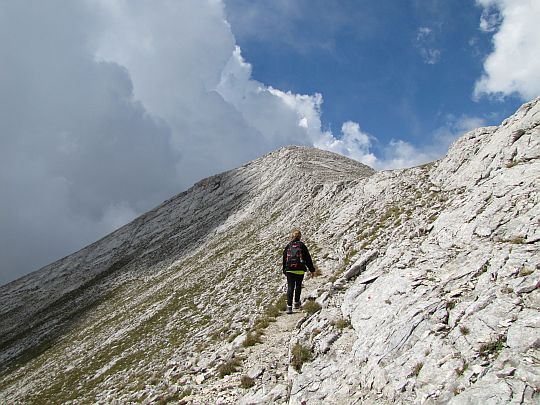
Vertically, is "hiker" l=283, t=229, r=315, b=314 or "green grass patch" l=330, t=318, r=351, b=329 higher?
"hiker" l=283, t=229, r=315, b=314

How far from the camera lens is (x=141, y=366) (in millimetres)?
19781

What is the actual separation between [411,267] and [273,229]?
27.1 m

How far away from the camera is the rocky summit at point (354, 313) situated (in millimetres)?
8797

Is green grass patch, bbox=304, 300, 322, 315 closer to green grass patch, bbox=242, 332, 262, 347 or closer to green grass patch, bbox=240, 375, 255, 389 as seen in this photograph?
green grass patch, bbox=242, 332, 262, 347

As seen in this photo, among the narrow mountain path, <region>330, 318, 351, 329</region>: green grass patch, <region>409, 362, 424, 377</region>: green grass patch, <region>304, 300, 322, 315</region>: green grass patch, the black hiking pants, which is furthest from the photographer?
the black hiking pants

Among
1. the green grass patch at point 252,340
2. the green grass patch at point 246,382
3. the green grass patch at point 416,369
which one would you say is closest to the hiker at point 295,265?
the green grass patch at point 252,340

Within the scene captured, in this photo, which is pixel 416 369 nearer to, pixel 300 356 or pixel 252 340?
pixel 300 356

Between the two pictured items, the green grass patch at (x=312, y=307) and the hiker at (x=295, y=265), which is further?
the hiker at (x=295, y=265)

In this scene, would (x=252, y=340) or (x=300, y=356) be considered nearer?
(x=300, y=356)

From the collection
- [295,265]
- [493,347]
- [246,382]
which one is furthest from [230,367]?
[493,347]

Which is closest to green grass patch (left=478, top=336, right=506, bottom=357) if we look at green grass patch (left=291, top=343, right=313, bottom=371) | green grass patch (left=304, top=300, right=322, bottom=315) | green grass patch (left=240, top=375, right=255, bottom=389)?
green grass patch (left=291, top=343, right=313, bottom=371)

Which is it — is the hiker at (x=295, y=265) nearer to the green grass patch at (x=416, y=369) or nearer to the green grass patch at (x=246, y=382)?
the green grass patch at (x=246, y=382)

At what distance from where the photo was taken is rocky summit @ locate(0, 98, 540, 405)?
8.80m

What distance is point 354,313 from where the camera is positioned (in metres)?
13.3
